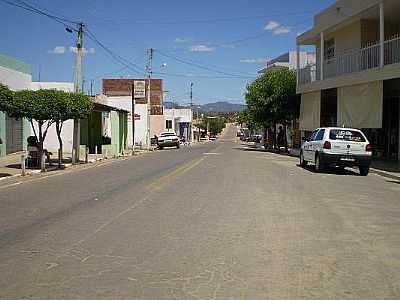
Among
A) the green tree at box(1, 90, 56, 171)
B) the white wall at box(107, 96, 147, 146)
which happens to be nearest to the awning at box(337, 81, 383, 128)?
the green tree at box(1, 90, 56, 171)

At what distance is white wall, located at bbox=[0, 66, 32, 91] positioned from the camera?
100ft

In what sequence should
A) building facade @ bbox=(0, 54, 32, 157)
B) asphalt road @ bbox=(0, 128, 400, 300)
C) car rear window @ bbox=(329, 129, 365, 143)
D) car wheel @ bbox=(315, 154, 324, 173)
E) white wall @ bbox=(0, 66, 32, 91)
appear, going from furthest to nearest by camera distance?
white wall @ bbox=(0, 66, 32, 91) < building facade @ bbox=(0, 54, 32, 157) < car wheel @ bbox=(315, 154, 324, 173) < car rear window @ bbox=(329, 129, 365, 143) < asphalt road @ bbox=(0, 128, 400, 300)

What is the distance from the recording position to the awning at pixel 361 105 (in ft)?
84.2

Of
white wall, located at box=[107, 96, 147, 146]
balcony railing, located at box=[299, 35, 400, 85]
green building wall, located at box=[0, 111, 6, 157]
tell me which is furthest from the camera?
white wall, located at box=[107, 96, 147, 146]

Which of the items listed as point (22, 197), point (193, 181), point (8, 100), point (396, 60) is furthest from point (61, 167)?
point (396, 60)

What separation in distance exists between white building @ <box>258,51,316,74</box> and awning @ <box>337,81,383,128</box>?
30.7 m

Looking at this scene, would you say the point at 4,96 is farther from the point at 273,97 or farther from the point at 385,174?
the point at 273,97

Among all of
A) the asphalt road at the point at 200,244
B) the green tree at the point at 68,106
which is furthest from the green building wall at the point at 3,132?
the asphalt road at the point at 200,244

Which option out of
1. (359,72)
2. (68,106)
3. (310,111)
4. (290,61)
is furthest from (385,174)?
(290,61)

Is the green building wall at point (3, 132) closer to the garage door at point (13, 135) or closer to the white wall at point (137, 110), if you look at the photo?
the garage door at point (13, 135)

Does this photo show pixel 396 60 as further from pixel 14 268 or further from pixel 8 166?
pixel 14 268

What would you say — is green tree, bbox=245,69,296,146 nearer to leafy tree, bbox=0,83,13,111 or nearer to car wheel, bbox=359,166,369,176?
car wheel, bbox=359,166,369,176

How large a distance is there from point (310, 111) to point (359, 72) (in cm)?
901

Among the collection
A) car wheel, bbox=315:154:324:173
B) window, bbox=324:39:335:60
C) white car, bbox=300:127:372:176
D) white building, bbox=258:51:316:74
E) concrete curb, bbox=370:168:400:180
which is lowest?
concrete curb, bbox=370:168:400:180
